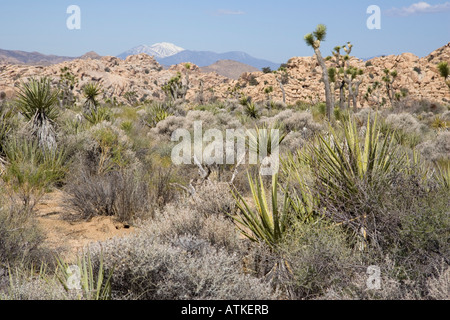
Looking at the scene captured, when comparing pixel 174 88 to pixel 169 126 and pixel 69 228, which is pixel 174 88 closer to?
pixel 169 126

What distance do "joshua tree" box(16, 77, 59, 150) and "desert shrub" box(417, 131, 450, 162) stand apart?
28.6 feet

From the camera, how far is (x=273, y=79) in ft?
210

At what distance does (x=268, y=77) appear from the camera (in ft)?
212

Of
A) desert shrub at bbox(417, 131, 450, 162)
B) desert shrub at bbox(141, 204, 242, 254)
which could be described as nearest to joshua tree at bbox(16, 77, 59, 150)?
desert shrub at bbox(141, 204, 242, 254)

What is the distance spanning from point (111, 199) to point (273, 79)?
60568 millimetres

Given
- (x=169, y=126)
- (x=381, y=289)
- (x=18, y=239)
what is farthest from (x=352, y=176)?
(x=169, y=126)

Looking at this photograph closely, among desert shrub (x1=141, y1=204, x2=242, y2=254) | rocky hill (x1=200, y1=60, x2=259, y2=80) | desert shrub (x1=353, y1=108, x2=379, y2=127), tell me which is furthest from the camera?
rocky hill (x1=200, y1=60, x2=259, y2=80)

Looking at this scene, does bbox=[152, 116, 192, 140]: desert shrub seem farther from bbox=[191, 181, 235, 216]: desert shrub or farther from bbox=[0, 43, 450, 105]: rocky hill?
bbox=[0, 43, 450, 105]: rocky hill

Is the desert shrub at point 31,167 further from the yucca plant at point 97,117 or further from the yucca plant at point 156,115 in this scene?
the yucca plant at point 156,115

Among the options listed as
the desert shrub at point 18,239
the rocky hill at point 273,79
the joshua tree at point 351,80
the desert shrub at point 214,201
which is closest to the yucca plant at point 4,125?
the desert shrub at point 18,239

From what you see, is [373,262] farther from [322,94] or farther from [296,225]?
[322,94]

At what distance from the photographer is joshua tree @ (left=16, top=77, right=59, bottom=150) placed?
8.04m

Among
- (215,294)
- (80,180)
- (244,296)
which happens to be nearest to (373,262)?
(244,296)

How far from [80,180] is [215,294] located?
5.01 m
